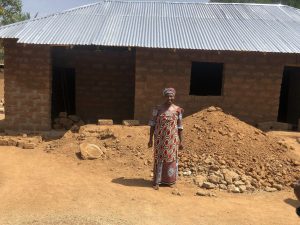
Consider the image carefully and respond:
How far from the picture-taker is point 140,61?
960cm

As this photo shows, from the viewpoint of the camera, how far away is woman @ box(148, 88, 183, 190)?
237 inches

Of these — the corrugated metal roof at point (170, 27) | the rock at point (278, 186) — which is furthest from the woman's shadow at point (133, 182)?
the corrugated metal roof at point (170, 27)

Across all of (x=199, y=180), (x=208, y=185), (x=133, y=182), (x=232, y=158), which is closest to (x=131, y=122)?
(x=133, y=182)

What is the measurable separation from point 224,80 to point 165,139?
4.31 m

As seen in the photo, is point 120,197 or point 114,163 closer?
point 120,197

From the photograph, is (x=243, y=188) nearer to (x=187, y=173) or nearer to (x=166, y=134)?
(x=187, y=173)

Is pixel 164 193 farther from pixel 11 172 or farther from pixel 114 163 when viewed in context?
pixel 11 172

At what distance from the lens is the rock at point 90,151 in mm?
7969

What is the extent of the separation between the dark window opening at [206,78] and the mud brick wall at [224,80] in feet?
11.8

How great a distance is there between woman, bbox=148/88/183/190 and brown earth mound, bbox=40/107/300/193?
3.05 feet

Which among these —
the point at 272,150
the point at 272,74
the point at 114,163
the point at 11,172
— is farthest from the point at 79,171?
the point at 272,74

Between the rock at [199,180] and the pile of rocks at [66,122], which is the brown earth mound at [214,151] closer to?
the rock at [199,180]

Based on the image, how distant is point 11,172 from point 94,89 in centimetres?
486

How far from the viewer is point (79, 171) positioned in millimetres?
7344
